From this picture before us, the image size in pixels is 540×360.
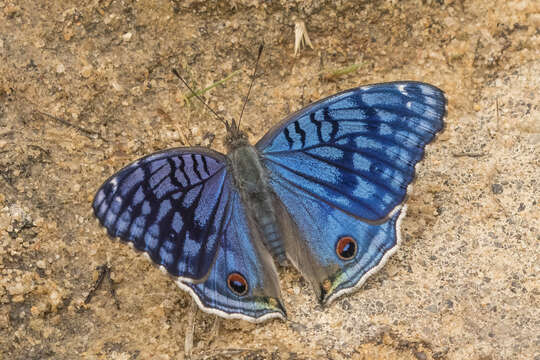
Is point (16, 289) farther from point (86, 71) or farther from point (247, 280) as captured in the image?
point (86, 71)

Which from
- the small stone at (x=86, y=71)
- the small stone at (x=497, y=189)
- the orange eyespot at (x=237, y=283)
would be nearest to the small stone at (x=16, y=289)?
the orange eyespot at (x=237, y=283)

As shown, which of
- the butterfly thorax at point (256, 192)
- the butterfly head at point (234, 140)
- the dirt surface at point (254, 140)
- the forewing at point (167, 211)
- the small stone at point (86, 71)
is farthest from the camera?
the small stone at point (86, 71)

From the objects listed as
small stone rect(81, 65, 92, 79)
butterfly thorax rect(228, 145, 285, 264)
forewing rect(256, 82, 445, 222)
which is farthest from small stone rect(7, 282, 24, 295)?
forewing rect(256, 82, 445, 222)

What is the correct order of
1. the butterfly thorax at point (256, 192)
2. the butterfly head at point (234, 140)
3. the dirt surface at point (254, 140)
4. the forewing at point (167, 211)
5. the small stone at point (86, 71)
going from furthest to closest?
1. the small stone at point (86, 71)
2. the butterfly head at point (234, 140)
3. the butterfly thorax at point (256, 192)
4. the dirt surface at point (254, 140)
5. the forewing at point (167, 211)

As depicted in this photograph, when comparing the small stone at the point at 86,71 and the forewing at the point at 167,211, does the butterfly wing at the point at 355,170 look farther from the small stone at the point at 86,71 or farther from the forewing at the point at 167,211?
the small stone at the point at 86,71

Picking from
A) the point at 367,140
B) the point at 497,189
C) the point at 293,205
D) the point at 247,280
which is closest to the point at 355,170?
the point at 367,140

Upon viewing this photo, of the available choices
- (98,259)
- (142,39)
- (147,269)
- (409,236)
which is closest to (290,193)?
(409,236)
